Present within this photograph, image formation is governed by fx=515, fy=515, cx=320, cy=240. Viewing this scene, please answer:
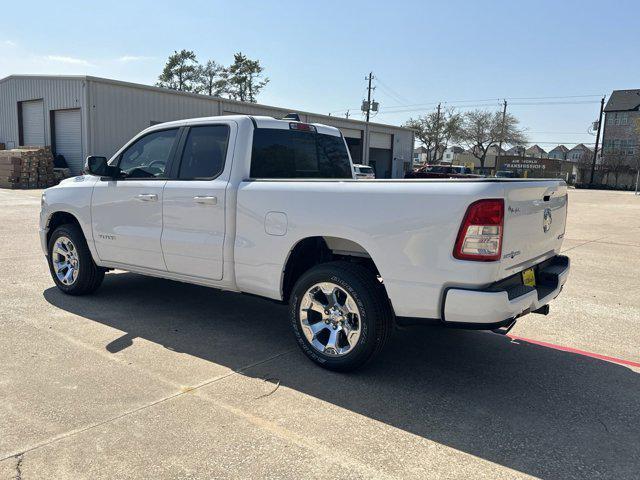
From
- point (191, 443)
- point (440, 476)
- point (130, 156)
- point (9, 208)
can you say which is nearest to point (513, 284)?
point (440, 476)

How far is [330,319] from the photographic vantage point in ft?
13.0

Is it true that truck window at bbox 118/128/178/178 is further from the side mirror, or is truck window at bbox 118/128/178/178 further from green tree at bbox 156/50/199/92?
green tree at bbox 156/50/199/92

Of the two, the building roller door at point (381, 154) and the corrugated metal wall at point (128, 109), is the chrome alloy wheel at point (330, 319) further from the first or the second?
the building roller door at point (381, 154)

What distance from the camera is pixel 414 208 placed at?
11.1 ft

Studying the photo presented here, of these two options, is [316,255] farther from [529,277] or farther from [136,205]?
[136,205]

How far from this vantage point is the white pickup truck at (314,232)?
328cm

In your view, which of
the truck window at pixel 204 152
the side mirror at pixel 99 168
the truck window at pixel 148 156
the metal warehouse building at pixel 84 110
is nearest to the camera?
the truck window at pixel 204 152

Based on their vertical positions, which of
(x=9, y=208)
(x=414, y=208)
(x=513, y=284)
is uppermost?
(x=414, y=208)

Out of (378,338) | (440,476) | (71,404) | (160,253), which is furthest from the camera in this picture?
(160,253)

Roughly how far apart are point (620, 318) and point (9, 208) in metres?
16.2

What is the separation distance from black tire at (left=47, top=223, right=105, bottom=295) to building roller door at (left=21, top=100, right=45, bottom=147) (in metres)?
23.6

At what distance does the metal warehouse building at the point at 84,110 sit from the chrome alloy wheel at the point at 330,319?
22.0 meters

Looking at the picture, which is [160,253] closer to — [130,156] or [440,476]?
[130,156]

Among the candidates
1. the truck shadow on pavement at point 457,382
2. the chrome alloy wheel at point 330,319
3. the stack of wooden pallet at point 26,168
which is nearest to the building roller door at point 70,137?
the stack of wooden pallet at point 26,168
